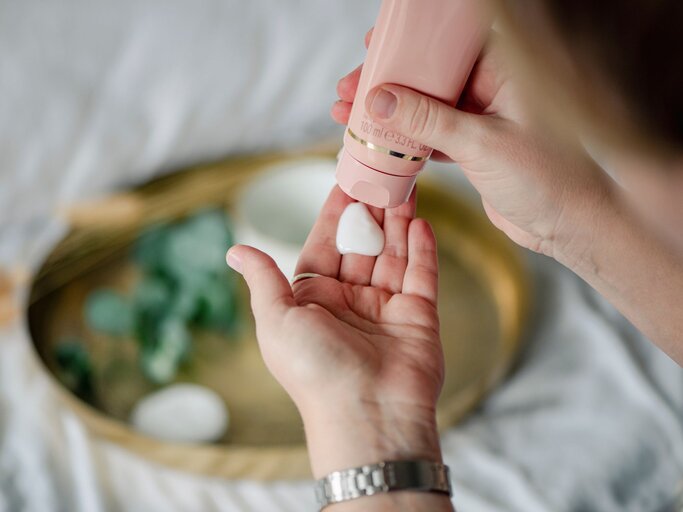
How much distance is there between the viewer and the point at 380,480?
424mm

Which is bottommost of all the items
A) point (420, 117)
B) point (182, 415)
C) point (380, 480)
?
point (380, 480)

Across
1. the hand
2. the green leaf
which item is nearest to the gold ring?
the hand

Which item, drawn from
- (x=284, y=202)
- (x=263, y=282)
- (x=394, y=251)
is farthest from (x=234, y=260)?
(x=284, y=202)

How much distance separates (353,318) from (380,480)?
12 cm

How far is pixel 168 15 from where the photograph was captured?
934 mm

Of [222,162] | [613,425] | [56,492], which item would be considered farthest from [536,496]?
[222,162]

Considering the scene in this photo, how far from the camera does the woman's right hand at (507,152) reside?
468mm

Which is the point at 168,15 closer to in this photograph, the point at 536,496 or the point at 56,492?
the point at 56,492

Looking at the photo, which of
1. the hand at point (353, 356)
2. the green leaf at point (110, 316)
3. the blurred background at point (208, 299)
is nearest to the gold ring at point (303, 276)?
the hand at point (353, 356)

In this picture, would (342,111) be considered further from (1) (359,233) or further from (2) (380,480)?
(2) (380,480)

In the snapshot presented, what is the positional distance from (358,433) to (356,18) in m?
0.68

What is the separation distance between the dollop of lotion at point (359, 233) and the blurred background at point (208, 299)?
0.09 metres

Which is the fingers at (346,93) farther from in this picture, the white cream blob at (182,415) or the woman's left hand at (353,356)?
the white cream blob at (182,415)

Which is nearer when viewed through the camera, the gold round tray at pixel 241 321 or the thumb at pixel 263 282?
the thumb at pixel 263 282
